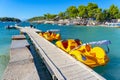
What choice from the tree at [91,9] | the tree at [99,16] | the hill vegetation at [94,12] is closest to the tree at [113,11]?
the hill vegetation at [94,12]

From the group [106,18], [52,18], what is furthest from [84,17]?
[52,18]

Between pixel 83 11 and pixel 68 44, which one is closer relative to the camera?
pixel 68 44

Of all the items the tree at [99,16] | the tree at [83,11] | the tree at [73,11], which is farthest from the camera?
the tree at [73,11]

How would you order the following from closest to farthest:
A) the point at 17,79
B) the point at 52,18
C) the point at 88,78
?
the point at 17,79
the point at 88,78
the point at 52,18

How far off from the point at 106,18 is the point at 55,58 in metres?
77.7

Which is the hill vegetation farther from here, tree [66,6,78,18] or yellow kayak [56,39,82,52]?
yellow kayak [56,39,82,52]

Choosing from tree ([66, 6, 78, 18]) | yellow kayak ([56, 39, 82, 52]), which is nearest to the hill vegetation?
tree ([66, 6, 78, 18])

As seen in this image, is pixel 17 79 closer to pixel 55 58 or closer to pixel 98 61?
pixel 55 58

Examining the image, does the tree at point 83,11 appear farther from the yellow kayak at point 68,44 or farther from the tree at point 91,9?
the yellow kayak at point 68,44

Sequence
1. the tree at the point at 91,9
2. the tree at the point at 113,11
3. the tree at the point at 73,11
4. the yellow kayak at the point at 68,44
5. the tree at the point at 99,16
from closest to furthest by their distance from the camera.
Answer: the yellow kayak at the point at 68,44 < the tree at the point at 99,16 < the tree at the point at 113,11 < the tree at the point at 91,9 < the tree at the point at 73,11

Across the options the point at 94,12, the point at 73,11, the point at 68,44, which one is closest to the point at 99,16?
the point at 94,12

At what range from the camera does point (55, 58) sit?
1128cm

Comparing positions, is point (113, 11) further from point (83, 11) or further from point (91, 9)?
point (83, 11)

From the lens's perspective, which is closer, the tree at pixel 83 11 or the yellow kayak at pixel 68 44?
the yellow kayak at pixel 68 44
